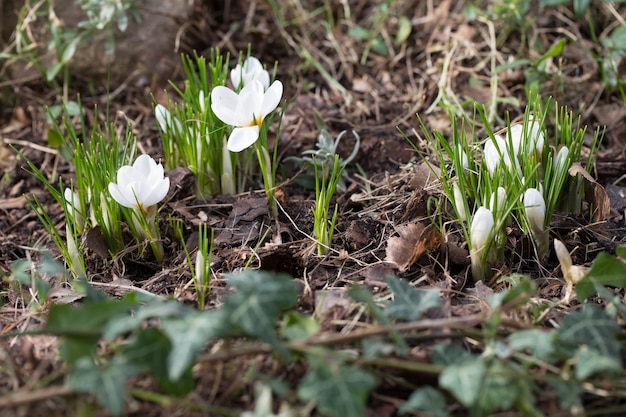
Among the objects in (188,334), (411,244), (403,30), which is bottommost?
(411,244)

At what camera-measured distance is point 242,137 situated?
204 centimetres

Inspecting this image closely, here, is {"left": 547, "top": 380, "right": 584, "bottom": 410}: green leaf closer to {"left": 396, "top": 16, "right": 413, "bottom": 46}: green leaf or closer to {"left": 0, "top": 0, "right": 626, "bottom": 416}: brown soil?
{"left": 0, "top": 0, "right": 626, "bottom": 416}: brown soil

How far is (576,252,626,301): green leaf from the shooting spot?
1617 mm

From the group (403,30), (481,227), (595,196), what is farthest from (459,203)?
(403,30)

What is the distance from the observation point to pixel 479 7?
135 inches

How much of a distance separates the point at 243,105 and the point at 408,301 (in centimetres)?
82

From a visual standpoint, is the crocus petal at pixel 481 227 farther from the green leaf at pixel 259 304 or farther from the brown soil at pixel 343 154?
the green leaf at pixel 259 304

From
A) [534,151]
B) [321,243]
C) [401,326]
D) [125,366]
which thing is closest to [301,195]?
[321,243]

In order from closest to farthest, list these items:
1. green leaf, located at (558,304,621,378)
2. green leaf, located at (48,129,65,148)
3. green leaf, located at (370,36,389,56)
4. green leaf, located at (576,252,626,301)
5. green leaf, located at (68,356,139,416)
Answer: green leaf, located at (68,356,139,416) < green leaf, located at (558,304,621,378) < green leaf, located at (576,252,626,301) < green leaf, located at (48,129,65,148) < green leaf, located at (370,36,389,56)

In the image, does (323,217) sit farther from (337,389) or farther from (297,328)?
(337,389)

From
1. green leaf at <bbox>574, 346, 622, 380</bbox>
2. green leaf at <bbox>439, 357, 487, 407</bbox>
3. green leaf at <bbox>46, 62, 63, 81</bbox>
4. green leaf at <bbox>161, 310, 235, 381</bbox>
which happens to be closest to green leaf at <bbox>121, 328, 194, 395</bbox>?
→ green leaf at <bbox>161, 310, 235, 381</bbox>

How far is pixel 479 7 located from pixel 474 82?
0.55m

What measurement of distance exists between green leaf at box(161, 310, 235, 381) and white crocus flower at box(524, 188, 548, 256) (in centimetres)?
97

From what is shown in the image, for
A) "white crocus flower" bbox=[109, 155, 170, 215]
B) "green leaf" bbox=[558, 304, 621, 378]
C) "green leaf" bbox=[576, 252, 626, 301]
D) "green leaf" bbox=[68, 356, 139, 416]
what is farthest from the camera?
"white crocus flower" bbox=[109, 155, 170, 215]
